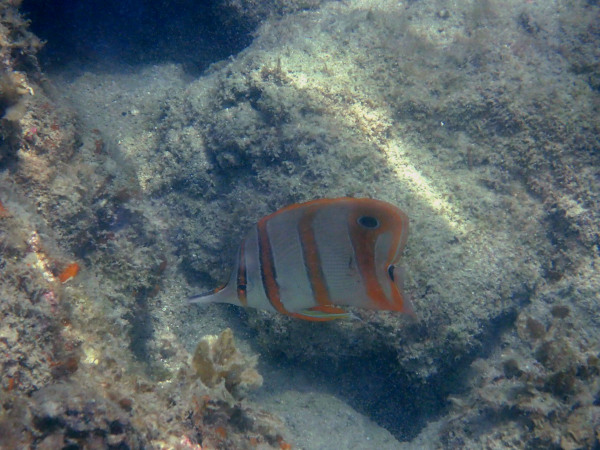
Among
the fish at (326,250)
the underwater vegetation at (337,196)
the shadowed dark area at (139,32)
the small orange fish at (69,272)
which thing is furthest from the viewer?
the shadowed dark area at (139,32)

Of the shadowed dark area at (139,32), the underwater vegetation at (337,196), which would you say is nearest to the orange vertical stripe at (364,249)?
the underwater vegetation at (337,196)

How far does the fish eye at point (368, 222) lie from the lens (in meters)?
2.03

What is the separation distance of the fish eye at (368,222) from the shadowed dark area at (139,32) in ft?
14.3

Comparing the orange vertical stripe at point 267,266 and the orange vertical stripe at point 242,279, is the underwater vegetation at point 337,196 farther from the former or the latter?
the orange vertical stripe at point 267,266

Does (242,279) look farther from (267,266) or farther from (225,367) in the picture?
(225,367)

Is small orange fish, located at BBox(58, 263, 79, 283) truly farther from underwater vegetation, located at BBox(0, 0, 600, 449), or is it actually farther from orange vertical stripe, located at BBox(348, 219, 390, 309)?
orange vertical stripe, located at BBox(348, 219, 390, 309)

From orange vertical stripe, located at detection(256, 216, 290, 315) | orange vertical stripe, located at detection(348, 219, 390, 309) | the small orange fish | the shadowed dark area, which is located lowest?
the small orange fish

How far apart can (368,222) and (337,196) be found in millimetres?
1102

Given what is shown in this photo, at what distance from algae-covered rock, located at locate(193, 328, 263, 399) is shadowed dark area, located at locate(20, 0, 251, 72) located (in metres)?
4.50

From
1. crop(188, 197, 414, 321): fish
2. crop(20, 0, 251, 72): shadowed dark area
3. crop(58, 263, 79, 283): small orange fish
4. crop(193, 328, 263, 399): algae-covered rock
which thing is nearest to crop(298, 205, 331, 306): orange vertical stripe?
A: crop(188, 197, 414, 321): fish

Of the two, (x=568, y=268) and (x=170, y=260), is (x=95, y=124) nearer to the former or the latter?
(x=170, y=260)

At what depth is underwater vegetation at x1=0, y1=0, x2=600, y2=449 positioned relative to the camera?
8.20ft

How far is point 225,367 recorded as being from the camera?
8.37 ft

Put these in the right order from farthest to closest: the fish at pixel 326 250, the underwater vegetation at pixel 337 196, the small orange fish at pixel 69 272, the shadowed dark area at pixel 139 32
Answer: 1. the shadowed dark area at pixel 139 32
2. the small orange fish at pixel 69 272
3. the underwater vegetation at pixel 337 196
4. the fish at pixel 326 250
